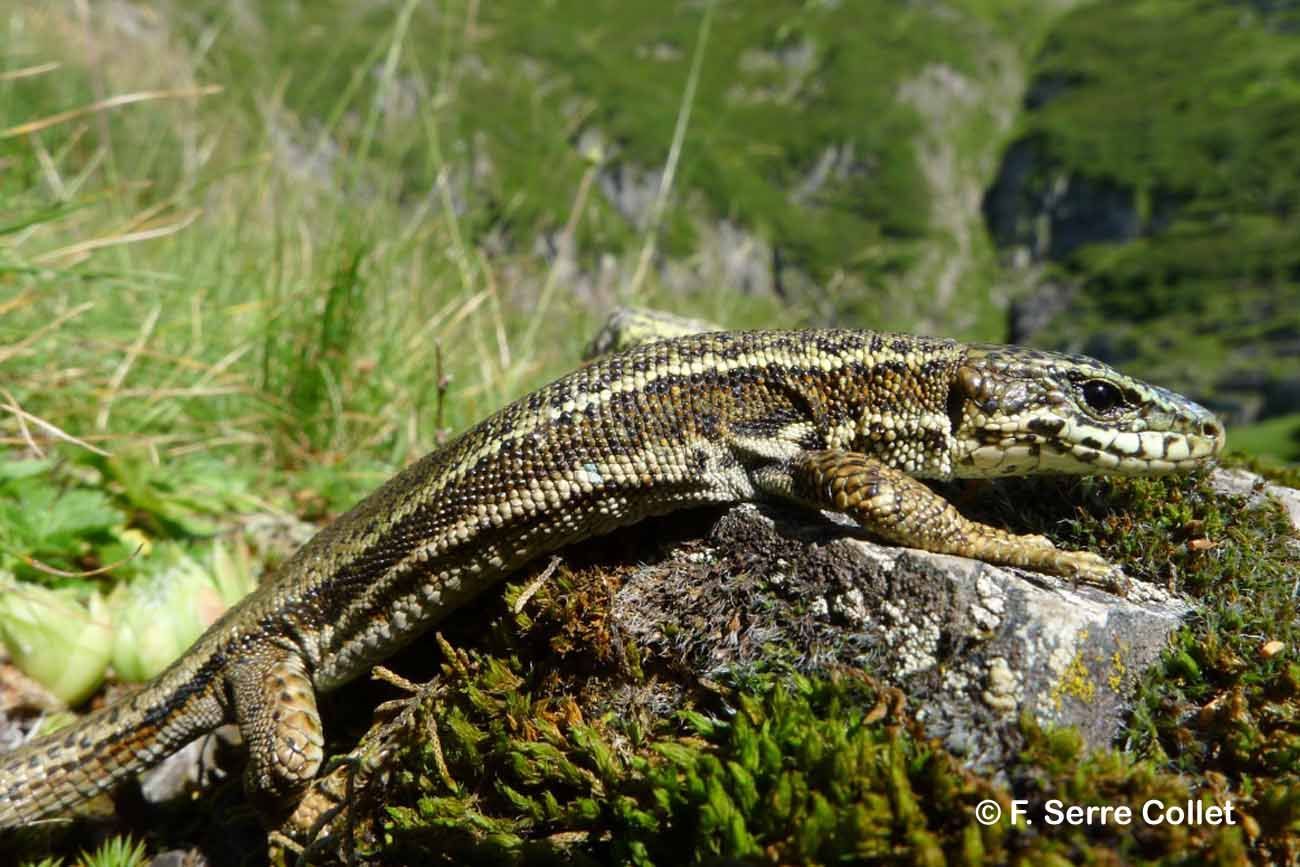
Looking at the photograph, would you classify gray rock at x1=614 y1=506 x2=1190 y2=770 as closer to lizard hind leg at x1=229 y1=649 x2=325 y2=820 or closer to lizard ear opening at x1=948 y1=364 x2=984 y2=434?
lizard ear opening at x1=948 y1=364 x2=984 y2=434

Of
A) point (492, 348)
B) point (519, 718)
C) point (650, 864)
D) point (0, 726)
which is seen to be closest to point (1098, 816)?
point (650, 864)

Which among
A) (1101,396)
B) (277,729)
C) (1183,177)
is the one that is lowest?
(1183,177)

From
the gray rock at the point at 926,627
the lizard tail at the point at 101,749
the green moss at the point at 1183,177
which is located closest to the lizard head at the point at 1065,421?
the gray rock at the point at 926,627

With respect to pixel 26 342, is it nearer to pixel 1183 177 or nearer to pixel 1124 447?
pixel 1124 447

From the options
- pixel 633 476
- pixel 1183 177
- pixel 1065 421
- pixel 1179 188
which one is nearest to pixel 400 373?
pixel 633 476

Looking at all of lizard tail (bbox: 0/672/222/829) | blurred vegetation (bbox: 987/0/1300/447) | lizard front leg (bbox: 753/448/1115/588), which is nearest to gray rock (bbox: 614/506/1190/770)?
lizard front leg (bbox: 753/448/1115/588)

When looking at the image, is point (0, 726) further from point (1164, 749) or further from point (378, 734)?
point (1164, 749)
